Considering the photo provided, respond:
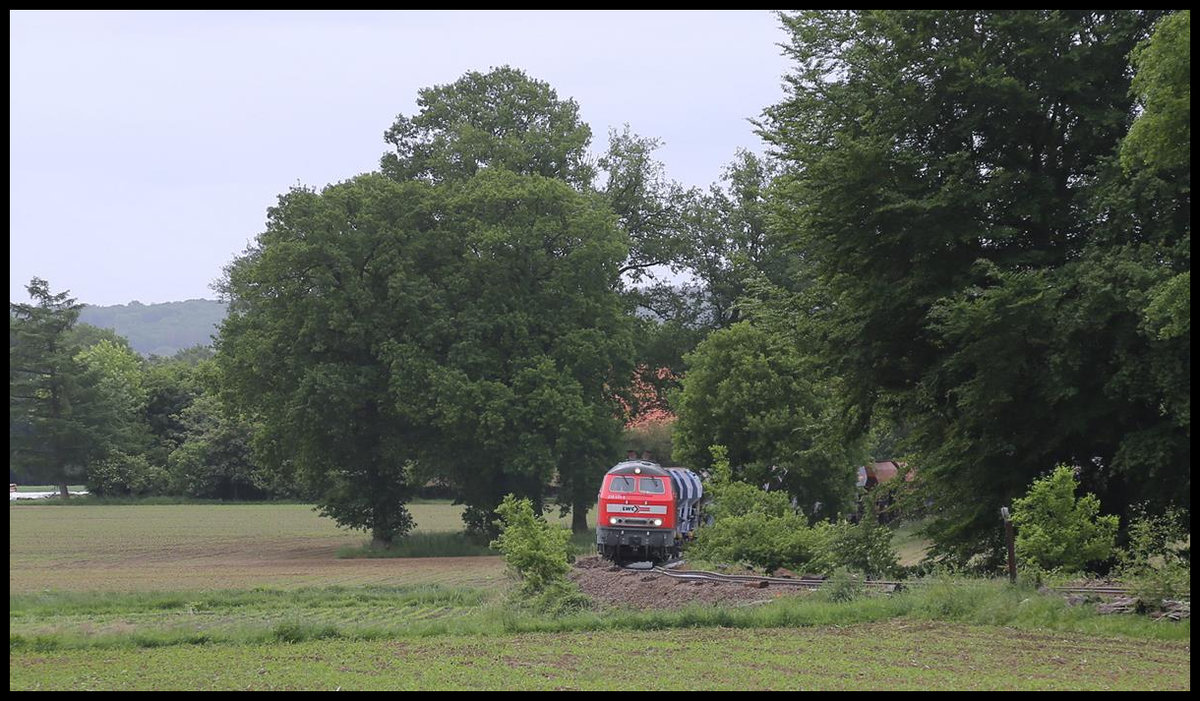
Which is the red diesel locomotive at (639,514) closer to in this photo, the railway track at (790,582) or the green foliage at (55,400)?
the railway track at (790,582)

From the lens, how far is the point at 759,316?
3175 cm

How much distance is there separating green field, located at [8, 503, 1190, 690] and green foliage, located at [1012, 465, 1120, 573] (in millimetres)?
955

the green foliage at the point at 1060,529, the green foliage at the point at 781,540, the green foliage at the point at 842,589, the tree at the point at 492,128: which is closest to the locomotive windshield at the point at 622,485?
the green foliage at the point at 781,540

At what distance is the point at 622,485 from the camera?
34.3 metres

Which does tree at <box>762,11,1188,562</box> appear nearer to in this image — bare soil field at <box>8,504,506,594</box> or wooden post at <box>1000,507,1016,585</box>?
wooden post at <box>1000,507,1016,585</box>

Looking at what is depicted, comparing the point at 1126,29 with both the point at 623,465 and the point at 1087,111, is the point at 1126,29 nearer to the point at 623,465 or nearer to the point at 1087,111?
the point at 1087,111

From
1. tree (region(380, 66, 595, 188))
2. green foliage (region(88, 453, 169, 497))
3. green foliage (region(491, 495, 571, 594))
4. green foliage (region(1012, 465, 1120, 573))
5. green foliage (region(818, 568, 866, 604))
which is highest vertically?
tree (region(380, 66, 595, 188))

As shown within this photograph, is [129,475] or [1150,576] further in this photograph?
[129,475]

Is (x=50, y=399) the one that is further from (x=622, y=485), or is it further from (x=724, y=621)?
(x=724, y=621)

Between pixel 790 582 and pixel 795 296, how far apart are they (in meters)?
7.51

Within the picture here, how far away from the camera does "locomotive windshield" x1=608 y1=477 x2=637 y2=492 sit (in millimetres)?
34156

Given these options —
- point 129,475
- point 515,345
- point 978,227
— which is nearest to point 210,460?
point 129,475

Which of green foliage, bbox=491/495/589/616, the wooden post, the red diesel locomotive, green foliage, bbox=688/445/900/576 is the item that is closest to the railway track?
the wooden post

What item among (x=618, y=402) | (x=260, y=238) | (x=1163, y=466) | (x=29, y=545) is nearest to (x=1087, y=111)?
(x=1163, y=466)
